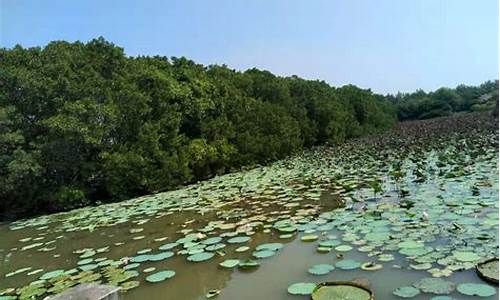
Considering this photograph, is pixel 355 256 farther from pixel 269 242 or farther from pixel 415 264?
pixel 269 242

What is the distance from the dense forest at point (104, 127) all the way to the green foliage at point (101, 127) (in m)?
0.03

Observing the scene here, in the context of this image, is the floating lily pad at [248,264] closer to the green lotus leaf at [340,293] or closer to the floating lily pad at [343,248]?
the floating lily pad at [343,248]

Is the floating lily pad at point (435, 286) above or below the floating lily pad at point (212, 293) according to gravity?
below

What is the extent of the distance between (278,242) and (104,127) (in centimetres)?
694

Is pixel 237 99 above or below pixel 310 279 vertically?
above

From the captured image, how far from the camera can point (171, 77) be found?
13984 millimetres

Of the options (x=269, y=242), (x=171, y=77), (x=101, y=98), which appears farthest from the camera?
(x=171, y=77)

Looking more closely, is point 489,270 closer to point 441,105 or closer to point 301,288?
point 301,288

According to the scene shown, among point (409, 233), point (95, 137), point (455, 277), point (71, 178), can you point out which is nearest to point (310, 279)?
point (455, 277)

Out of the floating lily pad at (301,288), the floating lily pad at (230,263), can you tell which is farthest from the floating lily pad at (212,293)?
the floating lily pad at (301,288)

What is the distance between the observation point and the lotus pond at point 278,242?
13.7ft

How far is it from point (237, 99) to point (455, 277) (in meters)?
13.3

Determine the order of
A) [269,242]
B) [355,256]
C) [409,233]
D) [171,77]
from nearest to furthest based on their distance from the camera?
[355,256], [409,233], [269,242], [171,77]

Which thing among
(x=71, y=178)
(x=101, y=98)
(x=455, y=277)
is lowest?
(x=455, y=277)
